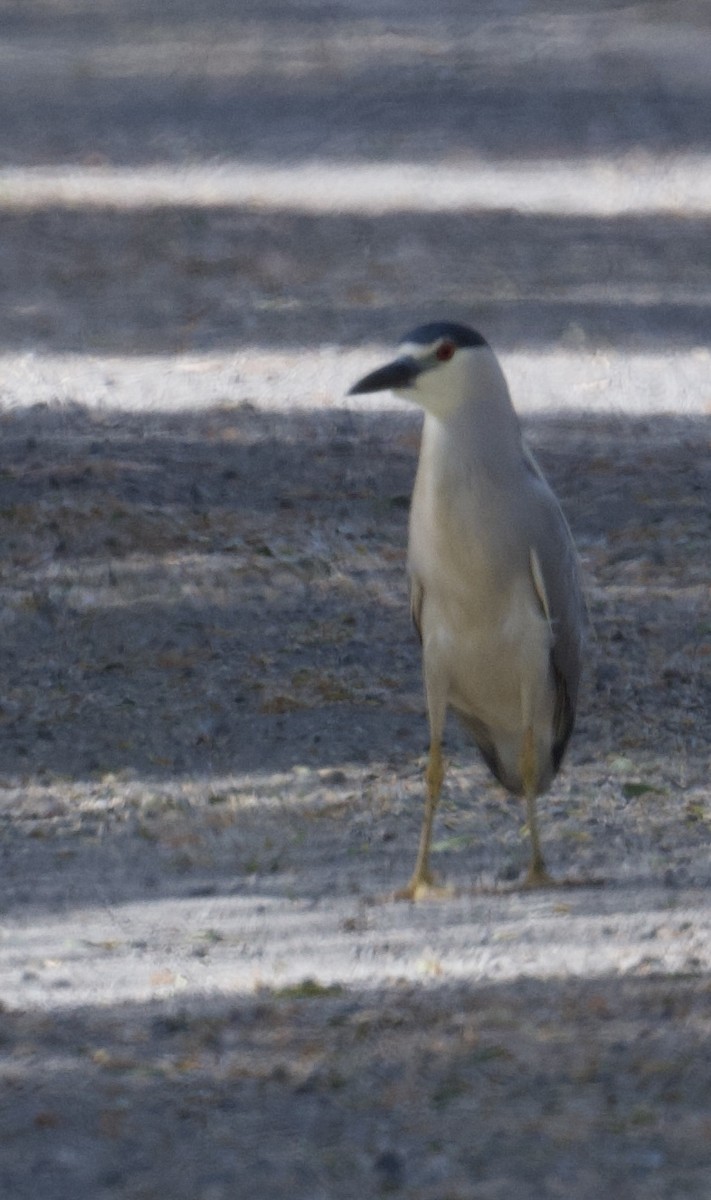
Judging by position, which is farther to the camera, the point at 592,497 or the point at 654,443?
the point at 654,443

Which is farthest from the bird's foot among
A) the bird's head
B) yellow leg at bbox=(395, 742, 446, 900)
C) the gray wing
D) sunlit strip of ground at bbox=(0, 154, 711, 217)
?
sunlit strip of ground at bbox=(0, 154, 711, 217)

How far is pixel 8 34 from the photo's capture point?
928 inches

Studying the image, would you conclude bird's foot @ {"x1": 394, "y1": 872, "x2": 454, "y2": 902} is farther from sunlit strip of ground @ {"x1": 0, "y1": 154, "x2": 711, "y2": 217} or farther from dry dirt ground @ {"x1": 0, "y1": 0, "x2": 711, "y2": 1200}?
sunlit strip of ground @ {"x1": 0, "y1": 154, "x2": 711, "y2": 217}

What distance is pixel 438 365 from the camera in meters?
5.84

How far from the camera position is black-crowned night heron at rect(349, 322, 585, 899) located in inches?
232

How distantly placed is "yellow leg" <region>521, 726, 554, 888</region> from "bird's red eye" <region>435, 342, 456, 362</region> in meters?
1.08

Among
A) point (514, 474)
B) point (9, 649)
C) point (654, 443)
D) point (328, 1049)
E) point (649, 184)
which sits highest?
point (514, 474)

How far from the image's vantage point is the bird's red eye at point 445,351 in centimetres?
584

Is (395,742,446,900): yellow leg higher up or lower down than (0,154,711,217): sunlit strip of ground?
higher up

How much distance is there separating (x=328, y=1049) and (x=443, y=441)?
175cm

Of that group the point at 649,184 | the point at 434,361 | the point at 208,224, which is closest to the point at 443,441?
the point at 434,361

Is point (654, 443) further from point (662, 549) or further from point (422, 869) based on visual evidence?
point (422, 869)

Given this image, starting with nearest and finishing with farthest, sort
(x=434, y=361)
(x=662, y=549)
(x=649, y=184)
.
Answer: (x=434, y=361) < (x=662, y=549) < (x=649, y=184)

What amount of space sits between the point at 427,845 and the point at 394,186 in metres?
11.3
